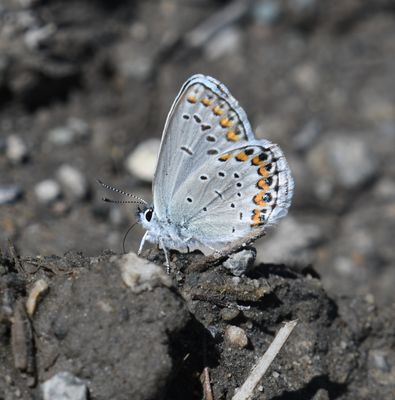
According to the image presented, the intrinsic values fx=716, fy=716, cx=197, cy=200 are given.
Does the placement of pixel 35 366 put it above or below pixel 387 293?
below

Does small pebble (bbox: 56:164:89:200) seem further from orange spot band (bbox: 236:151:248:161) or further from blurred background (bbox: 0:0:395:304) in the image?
orange spot band (bbox: 236:151:248:161)

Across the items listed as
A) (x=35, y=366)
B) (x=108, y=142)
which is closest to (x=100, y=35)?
(x=108, y=142)

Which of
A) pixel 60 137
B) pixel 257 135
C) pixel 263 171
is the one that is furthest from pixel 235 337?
pixel 60 137

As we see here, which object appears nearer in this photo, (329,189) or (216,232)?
(216,232)

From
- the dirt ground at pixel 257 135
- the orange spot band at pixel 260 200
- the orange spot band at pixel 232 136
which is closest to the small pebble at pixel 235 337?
the dirt ground at pixel 257 135

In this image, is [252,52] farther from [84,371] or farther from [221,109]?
[84,371]

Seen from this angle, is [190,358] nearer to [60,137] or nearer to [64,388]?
[64,388]

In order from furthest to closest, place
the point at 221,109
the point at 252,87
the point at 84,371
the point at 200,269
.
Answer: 1. the point at 252,87
2. the point at 221,109
3. the point at 200,269
4. the point at 84,371
